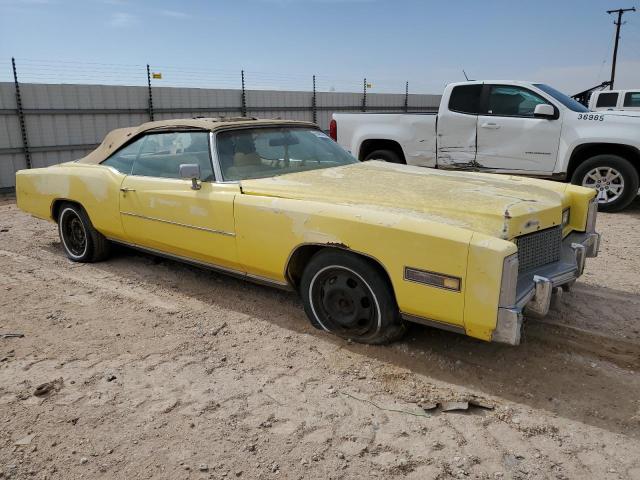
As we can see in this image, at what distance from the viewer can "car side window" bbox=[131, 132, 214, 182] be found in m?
4.30

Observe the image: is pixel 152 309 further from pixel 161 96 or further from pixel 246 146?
pixel 161 96

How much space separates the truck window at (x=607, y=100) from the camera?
14.2 m

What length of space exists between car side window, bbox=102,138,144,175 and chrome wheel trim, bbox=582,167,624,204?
244 inches

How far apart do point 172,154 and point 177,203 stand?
0.58 m

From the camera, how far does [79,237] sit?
18.4 feet

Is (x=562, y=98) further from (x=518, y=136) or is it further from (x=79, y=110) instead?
(x=79, y=110)

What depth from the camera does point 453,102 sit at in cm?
852

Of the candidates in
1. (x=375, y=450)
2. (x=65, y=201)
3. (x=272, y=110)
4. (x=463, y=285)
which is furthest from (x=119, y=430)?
(x=272, y=110)

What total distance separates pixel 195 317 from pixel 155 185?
122cm

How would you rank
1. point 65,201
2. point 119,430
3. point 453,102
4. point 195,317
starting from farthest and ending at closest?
point 453,102 < point 65,201 < point 195,317 < point 119,430

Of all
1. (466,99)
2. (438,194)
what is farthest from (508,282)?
(466,99)

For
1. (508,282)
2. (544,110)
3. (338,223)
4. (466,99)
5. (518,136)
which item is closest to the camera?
(508,282)

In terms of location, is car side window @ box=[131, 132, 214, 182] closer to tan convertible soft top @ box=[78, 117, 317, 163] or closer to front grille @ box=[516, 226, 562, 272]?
tan convertible soft top @ box=[78, 117, 317, 163]

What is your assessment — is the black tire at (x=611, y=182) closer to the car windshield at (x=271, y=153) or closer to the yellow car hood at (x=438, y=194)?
the yellow car hood at (x=438, y=194)
